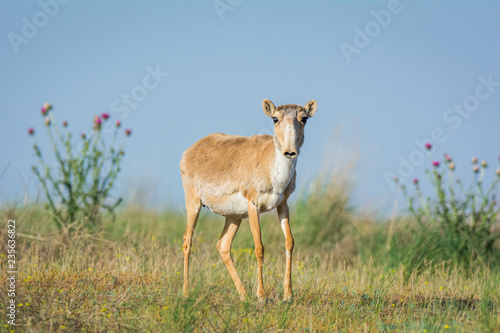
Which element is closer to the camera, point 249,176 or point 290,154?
point 290,154

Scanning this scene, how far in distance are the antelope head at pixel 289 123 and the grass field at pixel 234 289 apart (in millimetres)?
1832

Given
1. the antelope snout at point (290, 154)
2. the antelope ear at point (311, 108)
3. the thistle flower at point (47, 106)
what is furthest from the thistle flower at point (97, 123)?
the antelope snout at point (290, 154)

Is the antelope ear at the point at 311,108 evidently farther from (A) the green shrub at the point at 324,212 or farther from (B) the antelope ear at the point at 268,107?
(A) the green shrub at the point at 324,212

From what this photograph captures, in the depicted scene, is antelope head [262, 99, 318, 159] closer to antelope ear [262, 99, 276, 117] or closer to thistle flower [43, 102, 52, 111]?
antelope ear [262, 99, 276, 117]

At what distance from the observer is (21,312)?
5754 millimetres

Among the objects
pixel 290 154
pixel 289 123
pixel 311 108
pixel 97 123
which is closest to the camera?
pixel 290 154

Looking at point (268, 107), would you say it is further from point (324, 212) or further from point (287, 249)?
point (324, 212)

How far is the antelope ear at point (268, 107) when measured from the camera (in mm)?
6812

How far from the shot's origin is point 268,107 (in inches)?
272

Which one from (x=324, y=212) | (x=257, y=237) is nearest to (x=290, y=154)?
(x=257, y=237)

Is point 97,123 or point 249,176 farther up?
point 97,123

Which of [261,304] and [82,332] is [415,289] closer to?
[261,304]

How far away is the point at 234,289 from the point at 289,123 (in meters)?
2.69

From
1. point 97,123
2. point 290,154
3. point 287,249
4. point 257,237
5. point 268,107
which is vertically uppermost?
point 97,123
